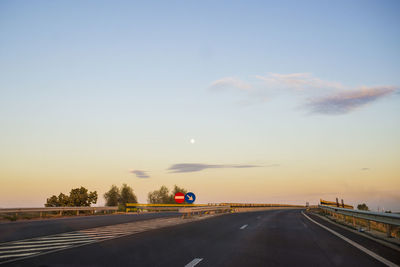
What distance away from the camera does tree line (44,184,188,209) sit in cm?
6100

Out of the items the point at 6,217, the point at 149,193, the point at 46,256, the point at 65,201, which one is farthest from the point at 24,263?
the point at 149,193

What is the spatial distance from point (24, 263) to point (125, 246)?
3047 millimetres

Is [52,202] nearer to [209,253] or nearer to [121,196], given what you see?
[121,196]

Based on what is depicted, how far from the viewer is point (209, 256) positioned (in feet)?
26.0

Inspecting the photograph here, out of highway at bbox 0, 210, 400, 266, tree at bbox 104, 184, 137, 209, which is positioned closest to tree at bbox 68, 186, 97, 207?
tree at bbox 104, 184, 137, 209

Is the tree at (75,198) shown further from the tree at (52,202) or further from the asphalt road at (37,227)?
the asphalt road at (37,227)

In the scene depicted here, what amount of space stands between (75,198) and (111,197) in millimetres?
44543

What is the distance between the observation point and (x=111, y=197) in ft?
343

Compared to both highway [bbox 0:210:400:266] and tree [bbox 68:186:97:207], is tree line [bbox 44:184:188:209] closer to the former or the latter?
tree [bbox 68:186:97:207]

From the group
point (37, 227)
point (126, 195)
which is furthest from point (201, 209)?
point (126, 195)

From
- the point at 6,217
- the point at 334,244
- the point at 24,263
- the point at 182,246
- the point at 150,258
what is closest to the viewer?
the point at 24,263

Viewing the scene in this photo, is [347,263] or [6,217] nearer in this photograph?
[347,263]

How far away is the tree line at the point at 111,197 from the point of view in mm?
61000

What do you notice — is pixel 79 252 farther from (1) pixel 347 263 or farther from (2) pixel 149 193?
(2) pixel 149 193
